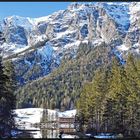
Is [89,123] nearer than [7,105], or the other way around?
[7,105]

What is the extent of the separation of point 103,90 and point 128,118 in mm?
A: 8180

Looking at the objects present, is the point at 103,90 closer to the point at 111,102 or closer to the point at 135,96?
the point at 111,102

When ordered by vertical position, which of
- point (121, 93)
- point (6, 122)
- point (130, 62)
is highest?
point (130, 62)

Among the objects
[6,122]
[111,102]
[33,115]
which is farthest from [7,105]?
[33,115]

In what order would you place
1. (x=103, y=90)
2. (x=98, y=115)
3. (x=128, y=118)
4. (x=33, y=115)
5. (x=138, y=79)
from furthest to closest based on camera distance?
(x=33, y=115) → (x=98, y=115) → (x=103, y=90) → (x=128, y=118) → (x=138, y=79)

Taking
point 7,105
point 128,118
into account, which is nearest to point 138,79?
point 128,118

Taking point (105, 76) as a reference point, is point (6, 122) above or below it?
below

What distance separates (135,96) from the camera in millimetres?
57125

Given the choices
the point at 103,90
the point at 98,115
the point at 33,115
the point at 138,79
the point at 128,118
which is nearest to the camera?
the point at 138,79

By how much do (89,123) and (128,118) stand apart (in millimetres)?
16964

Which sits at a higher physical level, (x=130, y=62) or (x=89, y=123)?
(x=130, y=62)

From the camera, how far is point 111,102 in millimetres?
61719

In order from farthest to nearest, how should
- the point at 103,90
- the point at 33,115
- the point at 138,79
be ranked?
the point at 33,115, the point at 103,90, the point at 138,79

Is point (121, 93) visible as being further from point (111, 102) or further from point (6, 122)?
point (6, 122)
